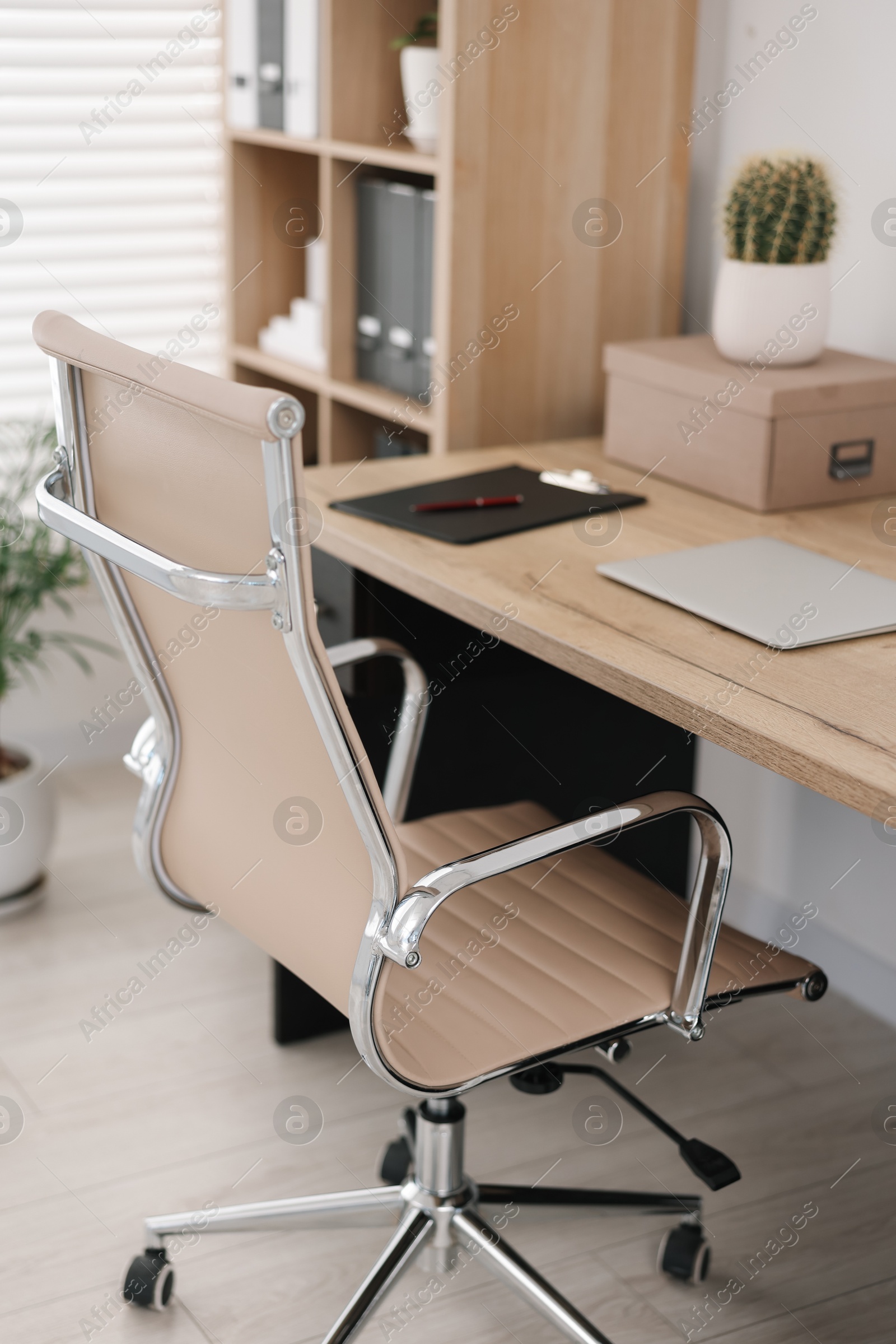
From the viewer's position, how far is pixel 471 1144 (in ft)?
6.75

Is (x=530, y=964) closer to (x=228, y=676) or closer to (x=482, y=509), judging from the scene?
(x=228, y=676)

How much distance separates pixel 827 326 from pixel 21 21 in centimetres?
180

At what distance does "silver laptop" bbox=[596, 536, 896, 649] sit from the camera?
1.51 metres

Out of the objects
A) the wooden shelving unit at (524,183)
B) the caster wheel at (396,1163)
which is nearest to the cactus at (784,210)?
the wooden shelving unit at (524,183)

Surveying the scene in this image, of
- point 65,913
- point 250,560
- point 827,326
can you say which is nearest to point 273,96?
point 827,326

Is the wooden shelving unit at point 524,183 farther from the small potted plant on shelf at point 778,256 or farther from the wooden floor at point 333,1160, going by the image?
the wooden floor at point 333,1160

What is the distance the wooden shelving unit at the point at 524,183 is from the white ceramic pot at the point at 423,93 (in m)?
0.04

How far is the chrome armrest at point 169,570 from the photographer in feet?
3.79

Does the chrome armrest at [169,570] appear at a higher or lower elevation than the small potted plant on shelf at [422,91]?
lower

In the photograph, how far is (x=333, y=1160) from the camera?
2.01 m

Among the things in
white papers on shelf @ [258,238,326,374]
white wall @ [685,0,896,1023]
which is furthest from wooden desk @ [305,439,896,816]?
white papers on shelf @ [258,238,326,374]

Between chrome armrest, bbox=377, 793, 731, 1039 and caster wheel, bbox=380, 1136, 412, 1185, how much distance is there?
0.59 meters

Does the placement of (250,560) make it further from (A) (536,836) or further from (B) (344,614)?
(B) (344,614)

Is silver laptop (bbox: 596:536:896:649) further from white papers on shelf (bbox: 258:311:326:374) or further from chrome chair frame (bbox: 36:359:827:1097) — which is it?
white papers on shelf (bbox: 258:311:326:374)
